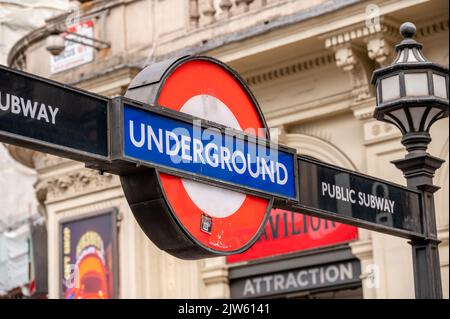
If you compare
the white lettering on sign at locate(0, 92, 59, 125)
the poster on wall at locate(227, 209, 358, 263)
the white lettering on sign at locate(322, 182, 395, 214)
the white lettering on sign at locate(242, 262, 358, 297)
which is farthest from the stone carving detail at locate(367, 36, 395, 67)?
the white lettering on sign at locate(0, 92, 59, 125)

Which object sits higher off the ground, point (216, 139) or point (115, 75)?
point (115, 75)

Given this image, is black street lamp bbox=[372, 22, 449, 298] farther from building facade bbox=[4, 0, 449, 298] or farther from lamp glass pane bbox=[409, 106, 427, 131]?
building facade bbox=[4, 0, 449, 298]

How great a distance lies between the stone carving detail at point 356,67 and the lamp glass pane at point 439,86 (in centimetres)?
699

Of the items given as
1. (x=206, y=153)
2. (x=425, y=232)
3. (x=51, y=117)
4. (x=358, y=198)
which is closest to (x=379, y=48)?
(x=425, y=232)

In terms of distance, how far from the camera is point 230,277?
52.6ft

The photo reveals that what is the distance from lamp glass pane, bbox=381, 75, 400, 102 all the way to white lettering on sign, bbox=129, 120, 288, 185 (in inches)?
76.4

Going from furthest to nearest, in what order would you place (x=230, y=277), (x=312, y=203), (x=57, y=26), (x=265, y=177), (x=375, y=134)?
1. (x=57, y=26)
2. (x=230, y=277)
3. (x=375, y=134)
4. (x=312, y=203)
5. (x=265, y=177)

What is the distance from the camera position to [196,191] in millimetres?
5195

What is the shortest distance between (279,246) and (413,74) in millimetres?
8260

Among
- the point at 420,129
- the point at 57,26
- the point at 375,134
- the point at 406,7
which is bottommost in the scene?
the point at 420,129

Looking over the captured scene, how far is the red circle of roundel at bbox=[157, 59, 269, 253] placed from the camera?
510 cm

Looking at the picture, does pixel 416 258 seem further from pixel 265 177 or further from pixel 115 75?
pixel 115 75

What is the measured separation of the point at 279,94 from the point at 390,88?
8.21 m

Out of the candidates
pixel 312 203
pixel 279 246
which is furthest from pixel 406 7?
pixel 312 203
